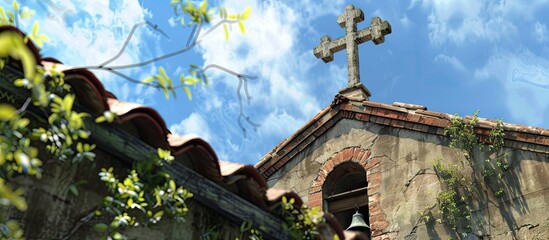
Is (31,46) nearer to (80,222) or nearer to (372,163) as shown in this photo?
(80,222)

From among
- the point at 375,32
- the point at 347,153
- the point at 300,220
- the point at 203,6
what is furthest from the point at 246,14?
the point at 375,32

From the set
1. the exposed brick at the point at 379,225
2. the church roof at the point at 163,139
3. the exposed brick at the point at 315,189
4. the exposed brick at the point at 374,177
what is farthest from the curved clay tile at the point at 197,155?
the exposed brick at the point at 315,189

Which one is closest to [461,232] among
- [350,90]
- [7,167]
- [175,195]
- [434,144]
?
[434,144]

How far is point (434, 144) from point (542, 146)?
1.35m

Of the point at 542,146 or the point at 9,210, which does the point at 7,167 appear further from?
the point at 542,146

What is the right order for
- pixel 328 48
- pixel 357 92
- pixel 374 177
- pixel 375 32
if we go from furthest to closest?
pixel 328 48, pixel 375 32, pixel 357 92, pixel 374 177

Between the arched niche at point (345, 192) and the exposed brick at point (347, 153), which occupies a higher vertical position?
the exposed brick at point (347, 153)

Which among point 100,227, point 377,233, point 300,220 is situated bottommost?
point 100,227

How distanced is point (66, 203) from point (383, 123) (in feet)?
18.2

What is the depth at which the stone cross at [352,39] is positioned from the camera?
9102mm

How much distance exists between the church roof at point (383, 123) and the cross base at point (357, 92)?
19 cm

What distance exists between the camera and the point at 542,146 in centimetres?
634

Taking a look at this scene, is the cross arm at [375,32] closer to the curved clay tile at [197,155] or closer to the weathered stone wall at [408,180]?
the weathered stone wall at [408,180]

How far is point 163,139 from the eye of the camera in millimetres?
3367
